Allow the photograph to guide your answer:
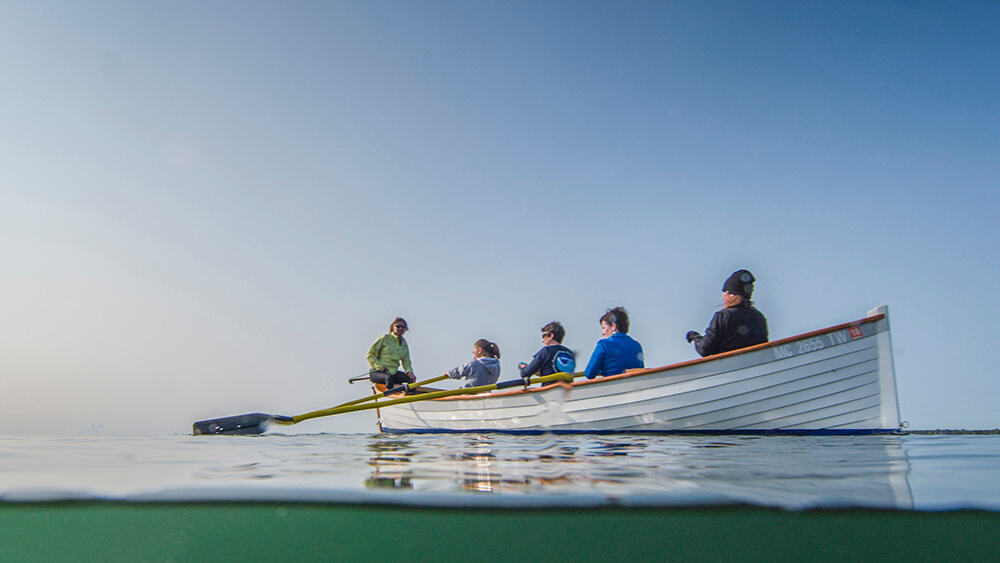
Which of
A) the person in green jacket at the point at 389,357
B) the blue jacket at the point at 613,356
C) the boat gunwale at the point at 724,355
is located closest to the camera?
the boat gunwale at the point at 724,355

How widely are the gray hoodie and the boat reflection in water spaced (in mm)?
5287

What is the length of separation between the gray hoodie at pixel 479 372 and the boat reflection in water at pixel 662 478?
17.3ft

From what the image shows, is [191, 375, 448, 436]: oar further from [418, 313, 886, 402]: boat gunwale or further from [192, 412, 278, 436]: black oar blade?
[418, 313, 886, 402]: boat gunwale

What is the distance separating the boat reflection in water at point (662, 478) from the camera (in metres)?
2.71

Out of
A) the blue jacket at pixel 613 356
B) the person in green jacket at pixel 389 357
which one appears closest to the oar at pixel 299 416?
the blue jacket at pixel 613 356

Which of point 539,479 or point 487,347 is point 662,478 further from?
point 487,347

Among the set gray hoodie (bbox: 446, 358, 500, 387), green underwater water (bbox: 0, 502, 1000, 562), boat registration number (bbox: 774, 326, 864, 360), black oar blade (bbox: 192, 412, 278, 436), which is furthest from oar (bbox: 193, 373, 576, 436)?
green underwater water (bbox: 0, 502, 1000, 562)

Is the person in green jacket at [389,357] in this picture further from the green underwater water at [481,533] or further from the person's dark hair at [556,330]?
the green underwater water at [481,533]

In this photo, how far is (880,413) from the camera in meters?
6.52

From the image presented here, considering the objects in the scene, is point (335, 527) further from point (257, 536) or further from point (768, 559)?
point (768, 559)

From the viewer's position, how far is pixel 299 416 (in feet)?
31.4

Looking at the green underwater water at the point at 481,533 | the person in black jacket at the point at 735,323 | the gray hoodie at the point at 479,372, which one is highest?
the person in black jacket at the point at 735,323

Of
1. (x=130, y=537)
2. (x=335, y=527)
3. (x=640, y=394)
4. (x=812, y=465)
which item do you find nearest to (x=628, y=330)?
(x=640, y=394)

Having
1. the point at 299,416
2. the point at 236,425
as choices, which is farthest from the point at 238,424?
the point at 299,416
